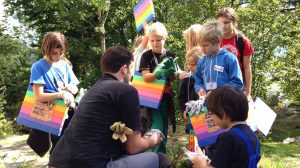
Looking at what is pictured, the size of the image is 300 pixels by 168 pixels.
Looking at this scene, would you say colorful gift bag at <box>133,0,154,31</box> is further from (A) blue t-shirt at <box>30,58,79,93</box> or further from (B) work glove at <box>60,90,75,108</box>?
(B) work glove at <box>60,90,75,108</box>

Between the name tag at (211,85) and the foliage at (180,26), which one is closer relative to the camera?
the name tag at (211,85)

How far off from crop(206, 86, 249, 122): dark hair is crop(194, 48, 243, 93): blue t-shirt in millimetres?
909

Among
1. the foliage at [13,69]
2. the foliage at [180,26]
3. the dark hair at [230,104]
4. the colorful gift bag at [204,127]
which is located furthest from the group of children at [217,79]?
the foliage at [13,69]

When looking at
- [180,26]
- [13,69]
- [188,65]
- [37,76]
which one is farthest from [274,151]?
[13,69]

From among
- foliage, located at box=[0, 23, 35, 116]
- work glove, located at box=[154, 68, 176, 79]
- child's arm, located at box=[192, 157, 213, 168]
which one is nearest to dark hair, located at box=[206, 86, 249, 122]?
child's arm, located at box=[192, 157, 213, 168]

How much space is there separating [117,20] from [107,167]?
1760 cm

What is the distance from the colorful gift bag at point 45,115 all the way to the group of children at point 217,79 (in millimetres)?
881

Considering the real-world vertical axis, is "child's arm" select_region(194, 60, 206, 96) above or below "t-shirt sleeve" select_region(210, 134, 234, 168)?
above

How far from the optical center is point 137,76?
3.86m

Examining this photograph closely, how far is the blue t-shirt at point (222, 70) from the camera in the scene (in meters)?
3.21

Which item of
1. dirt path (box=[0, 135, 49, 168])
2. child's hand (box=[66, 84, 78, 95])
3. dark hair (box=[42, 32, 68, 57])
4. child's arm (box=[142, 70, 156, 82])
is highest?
dark hair (box=[42, 32, 68, 57])

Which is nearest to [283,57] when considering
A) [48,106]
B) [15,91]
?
[48,106]

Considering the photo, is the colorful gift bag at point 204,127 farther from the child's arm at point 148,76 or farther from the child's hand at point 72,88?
the child's hand at point 72,88

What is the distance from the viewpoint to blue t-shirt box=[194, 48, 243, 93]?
10.5 feet
